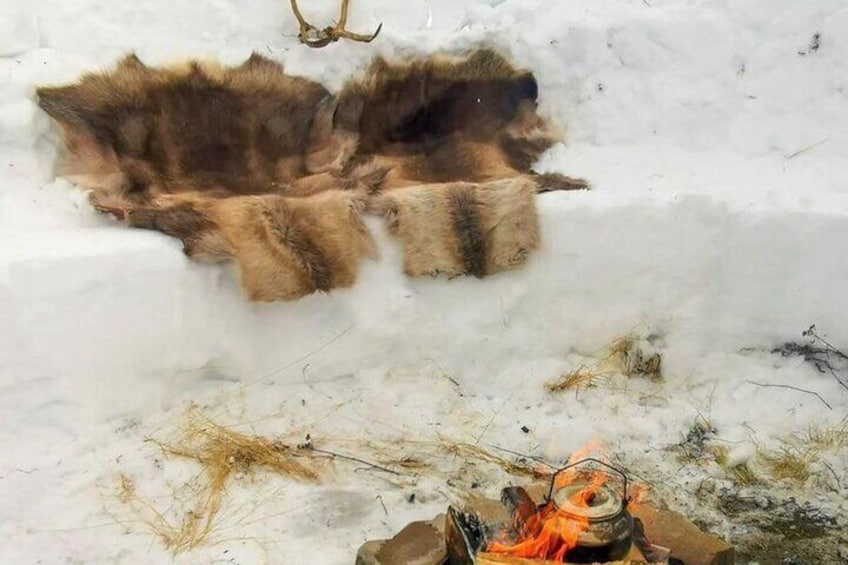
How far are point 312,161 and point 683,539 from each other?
2824mm

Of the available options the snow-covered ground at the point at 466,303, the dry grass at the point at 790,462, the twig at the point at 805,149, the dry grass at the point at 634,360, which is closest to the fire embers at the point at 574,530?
the snow-covered ground at the point at 466,303

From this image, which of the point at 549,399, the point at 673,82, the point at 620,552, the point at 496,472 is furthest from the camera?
the point at 673,82

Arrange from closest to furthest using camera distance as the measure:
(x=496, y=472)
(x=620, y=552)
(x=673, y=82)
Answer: (x=620, y=552) → (x=496, y=472) → (x=673, y=82)

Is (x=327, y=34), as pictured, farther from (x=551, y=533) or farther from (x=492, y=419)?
Result: (x=551, y=533)

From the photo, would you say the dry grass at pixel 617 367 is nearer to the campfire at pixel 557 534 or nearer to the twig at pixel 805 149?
the campfire at pixel 557 534

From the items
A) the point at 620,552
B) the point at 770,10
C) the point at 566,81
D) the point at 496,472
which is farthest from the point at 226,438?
the point at 770,10

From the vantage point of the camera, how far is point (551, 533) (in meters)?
2.56

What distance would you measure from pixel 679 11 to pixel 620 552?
342cm

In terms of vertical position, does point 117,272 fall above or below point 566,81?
below

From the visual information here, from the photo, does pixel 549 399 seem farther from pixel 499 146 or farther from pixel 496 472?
pixel 499 146

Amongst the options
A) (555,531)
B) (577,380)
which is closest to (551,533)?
(555,531)

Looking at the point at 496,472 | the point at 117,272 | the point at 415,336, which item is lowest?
the point at 496,472

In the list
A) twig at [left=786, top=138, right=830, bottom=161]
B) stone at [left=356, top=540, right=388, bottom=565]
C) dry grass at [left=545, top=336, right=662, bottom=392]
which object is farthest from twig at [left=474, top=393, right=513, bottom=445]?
twig at [left=786, top=138, right=830, bottom=161]

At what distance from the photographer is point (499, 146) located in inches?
192
